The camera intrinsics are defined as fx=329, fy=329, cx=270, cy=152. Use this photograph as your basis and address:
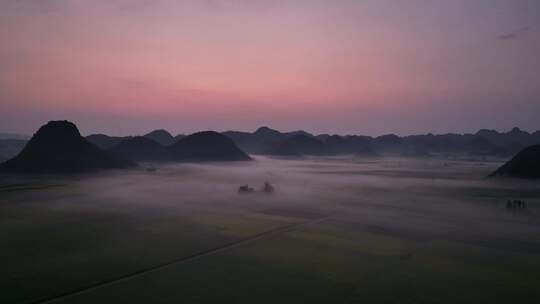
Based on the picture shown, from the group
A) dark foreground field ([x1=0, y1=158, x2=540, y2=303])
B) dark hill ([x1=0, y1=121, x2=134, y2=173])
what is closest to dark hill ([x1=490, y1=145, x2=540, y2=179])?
dark foreground field ([x1=0, y1=158, x2=540, y2=303])

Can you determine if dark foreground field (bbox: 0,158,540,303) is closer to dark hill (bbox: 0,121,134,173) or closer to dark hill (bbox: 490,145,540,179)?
dark hill (bbox: 490,145,540,179)

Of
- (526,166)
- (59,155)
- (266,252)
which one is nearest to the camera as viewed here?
(266,252)

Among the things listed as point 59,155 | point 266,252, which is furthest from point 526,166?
point 59,155

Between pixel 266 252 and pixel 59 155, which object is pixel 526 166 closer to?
pixel 266 252

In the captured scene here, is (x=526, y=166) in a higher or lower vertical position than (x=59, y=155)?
lower

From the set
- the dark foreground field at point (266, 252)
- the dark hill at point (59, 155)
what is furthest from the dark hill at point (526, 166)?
the dark hill at point (59, 155)

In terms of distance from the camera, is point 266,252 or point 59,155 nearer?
point 266,252

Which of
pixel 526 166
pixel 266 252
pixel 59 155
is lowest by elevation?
pixel 266 252

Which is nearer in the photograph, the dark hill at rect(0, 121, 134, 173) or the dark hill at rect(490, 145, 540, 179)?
the dark hill at rect(490, 145, 540, 179)
